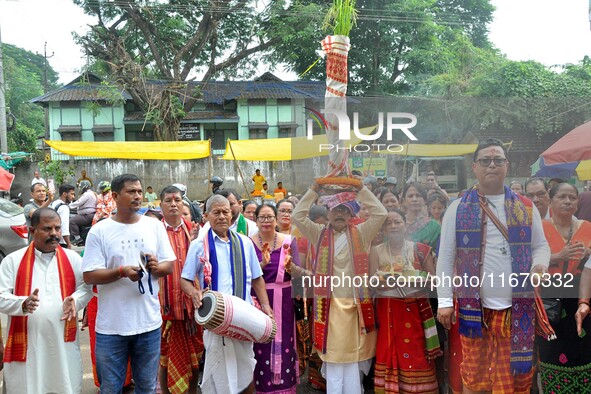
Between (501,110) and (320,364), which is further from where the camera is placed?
(320,364)

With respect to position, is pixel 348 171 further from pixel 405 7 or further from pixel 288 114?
pixel 288 114

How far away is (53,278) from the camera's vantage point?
11.5 feet

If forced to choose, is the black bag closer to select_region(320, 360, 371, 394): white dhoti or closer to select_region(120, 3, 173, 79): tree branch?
select_region(320, 360, 371, 394): white dhoti

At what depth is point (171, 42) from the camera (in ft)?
64.7

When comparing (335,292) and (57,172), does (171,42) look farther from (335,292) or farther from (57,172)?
(335,292)

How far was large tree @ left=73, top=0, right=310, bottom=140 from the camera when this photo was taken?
61.4 feet

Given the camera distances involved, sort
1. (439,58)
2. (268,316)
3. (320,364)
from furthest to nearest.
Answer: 1. (439,58)
2. (320,364)
3. (268,316)

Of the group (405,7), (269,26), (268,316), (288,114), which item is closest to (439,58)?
(405,7)

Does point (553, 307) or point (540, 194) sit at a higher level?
point (540, 194)

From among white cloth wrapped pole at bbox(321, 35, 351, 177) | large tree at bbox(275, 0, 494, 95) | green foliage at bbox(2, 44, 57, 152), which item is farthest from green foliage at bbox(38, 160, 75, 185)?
white cloth wrapped pole at bbox(321, 35, 351, 177)

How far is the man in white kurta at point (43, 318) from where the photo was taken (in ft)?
11.1

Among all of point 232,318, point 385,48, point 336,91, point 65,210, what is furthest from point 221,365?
point 385,48

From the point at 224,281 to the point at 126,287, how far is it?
650 millimetres

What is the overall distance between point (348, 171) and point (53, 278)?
211cm
